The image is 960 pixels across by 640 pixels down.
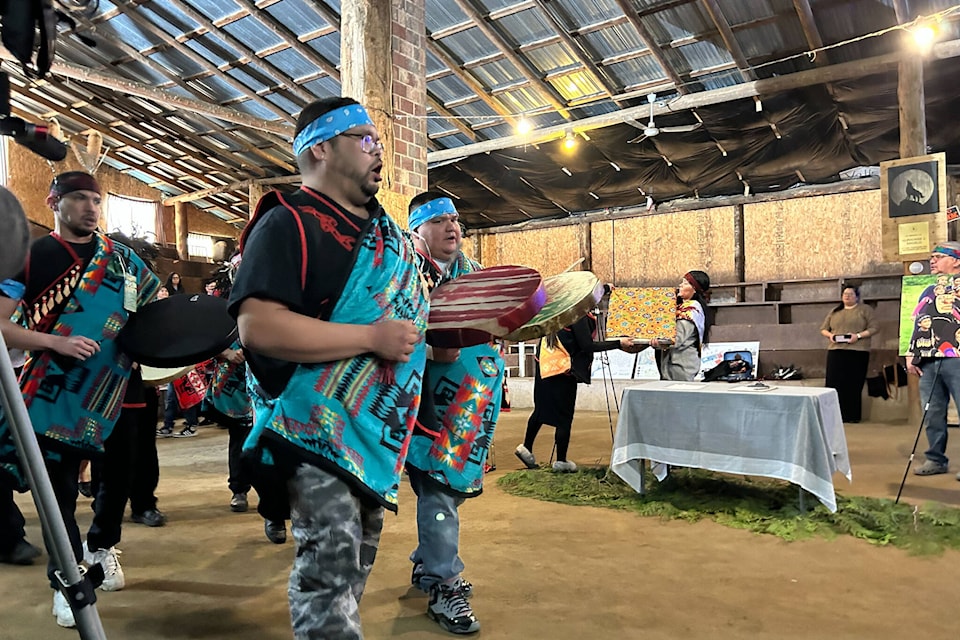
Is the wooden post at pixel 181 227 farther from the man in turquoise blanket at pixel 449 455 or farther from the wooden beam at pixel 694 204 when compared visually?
the man in turquoise blanket at pixel 449 455

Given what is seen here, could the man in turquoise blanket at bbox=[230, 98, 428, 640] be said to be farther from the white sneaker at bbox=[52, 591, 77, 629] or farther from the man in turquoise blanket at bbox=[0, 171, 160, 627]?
the white sneaker at bbox=[52, 591, 77, 629]

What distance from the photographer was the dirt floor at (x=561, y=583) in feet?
7.19

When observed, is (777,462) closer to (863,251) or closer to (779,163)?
(779,163)

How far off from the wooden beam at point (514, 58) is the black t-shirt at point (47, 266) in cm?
606

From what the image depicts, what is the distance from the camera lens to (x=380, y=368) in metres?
1.30

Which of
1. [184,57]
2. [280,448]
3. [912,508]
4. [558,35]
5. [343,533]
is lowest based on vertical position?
[912,508]

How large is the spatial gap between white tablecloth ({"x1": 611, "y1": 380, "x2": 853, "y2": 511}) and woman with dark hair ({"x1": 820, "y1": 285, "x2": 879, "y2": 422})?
4.08 meters

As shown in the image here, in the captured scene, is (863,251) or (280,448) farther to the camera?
(863,251)

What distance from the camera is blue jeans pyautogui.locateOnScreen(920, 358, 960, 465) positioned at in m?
4.31

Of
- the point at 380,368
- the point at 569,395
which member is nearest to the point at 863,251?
the point at 569,395

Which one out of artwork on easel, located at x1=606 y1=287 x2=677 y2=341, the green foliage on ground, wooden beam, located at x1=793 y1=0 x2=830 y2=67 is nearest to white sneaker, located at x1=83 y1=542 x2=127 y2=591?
the green foliage on ground

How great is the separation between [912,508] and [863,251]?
22.2 feet

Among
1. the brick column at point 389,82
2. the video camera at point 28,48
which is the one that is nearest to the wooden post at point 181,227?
the brick column at point 389,82

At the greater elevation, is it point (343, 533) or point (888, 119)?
point (888, 119)
